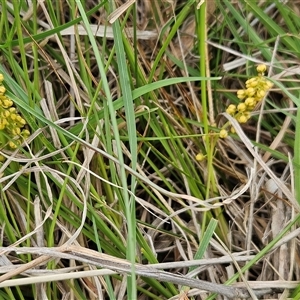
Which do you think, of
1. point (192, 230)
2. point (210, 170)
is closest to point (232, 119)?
point (210, 170)

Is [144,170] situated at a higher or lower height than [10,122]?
lower

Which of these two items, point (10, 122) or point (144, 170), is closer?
point (10, 122)

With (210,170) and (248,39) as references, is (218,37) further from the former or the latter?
(210,170)

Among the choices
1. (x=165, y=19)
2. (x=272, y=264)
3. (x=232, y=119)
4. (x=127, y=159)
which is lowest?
(x=272, y=264)
